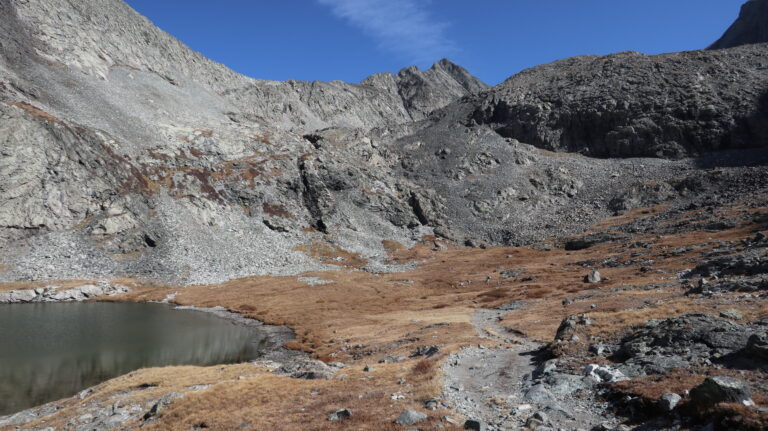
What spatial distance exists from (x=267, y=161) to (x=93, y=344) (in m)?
96.5

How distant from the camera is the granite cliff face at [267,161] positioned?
88.5m

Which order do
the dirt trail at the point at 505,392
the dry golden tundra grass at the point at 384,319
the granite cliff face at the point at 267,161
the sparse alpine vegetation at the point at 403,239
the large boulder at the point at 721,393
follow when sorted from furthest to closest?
the granite cliff face at the point at 267,161 < the dry golden tundra grass at the point at 384,319 < the sparse alpine vegetation at the point at 403,239 < the dirt trail at the point at 505,392 < the large boulder at the point at 721,393

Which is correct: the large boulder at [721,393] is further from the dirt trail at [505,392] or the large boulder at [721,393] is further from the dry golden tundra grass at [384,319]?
the dirt trail at [505,392]

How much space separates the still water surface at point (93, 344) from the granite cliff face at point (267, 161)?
24438 millimetres

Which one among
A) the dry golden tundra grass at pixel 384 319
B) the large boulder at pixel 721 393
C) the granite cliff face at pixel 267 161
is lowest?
the dry golden tundra grass at pixel 384 319

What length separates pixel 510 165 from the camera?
6698 inches

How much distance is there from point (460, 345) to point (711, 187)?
140 meters

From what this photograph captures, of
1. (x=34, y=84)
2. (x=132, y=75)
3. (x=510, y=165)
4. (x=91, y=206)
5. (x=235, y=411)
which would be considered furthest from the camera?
(x=510, y=165)

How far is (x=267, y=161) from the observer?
5290 inches

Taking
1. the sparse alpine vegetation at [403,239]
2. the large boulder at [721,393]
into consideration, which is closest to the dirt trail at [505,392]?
the sparse alpine vegetation at [403,239]

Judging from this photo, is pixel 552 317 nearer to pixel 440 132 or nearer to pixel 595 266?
pixel 595 266

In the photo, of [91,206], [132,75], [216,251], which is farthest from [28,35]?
[216,251]

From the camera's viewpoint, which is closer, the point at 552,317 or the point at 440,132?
the point at 552,317

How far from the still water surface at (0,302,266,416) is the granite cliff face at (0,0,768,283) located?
24438 millimetres
